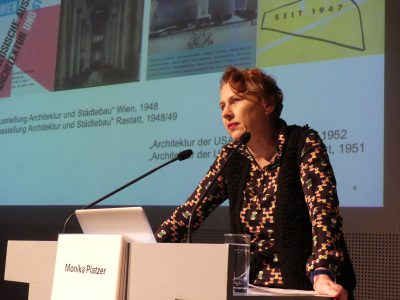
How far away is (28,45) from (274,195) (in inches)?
93.4

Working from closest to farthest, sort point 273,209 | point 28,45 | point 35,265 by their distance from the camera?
point 35,265 < point 273,209 < point 28,45

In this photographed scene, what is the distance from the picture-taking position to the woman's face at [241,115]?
199 cm

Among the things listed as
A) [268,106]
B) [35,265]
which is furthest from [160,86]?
[35,265]

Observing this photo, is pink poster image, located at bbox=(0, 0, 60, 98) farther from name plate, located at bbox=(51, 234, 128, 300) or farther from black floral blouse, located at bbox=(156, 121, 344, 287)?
name plate, located at bbox=(51, 234, 128, 300)

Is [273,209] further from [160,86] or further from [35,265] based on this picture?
[160,86]

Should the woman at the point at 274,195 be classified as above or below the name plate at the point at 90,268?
above

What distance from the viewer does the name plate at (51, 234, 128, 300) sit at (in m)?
1.39

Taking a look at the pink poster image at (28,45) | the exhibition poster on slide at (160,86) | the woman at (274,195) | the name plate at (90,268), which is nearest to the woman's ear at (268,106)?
the woman at (274,195)

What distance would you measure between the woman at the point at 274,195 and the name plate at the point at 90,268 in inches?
19.4

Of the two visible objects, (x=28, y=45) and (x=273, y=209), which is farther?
(x=28, y=45)

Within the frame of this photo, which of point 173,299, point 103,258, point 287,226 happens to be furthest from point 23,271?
point 287,226

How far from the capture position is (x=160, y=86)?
10.5 ft

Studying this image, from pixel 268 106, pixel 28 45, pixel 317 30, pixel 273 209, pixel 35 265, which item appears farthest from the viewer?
pixel 28 45

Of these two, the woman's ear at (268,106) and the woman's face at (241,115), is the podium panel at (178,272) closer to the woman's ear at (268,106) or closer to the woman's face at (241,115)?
the woman's face at (241,115)
